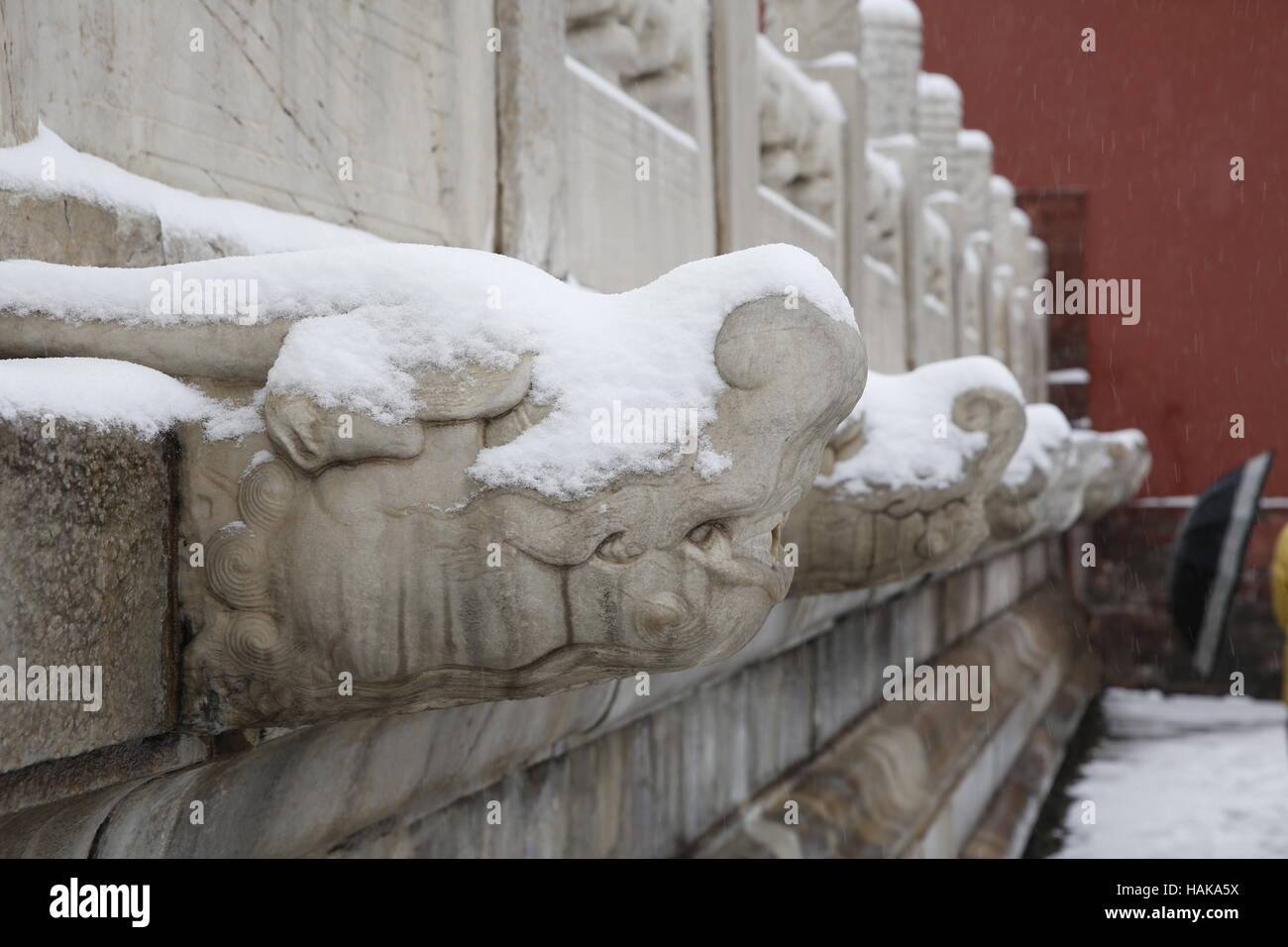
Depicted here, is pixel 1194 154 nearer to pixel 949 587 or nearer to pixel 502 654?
pixel 949 587

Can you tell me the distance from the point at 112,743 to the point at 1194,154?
11.4 metres

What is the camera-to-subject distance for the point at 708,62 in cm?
353

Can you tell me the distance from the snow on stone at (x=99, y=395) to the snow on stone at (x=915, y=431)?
158 cm

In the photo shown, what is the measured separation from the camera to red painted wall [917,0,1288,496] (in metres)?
11.3

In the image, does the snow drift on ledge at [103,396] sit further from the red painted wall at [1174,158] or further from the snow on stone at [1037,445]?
the red painted wall at [1174,158]

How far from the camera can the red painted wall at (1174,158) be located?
37.0 feet

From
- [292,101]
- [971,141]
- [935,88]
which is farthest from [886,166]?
[292,101]

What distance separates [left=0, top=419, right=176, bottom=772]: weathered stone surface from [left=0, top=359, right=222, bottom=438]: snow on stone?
1cm

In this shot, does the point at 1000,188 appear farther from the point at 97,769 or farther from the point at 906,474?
the point at 97,769

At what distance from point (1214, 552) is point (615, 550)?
7530mm

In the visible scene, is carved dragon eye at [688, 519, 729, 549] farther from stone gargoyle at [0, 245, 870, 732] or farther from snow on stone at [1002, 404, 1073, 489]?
snow on stone at [1002, 404, 1073, 489]

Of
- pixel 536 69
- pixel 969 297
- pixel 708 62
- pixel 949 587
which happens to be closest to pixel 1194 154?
pixel 969 297

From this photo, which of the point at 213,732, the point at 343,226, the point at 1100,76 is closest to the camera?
the point at 213,732

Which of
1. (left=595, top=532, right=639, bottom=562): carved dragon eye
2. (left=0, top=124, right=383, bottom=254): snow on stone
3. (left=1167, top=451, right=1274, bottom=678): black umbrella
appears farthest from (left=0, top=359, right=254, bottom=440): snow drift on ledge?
(left=1167, top=451, right=1274, bottom=678): black umbrella
